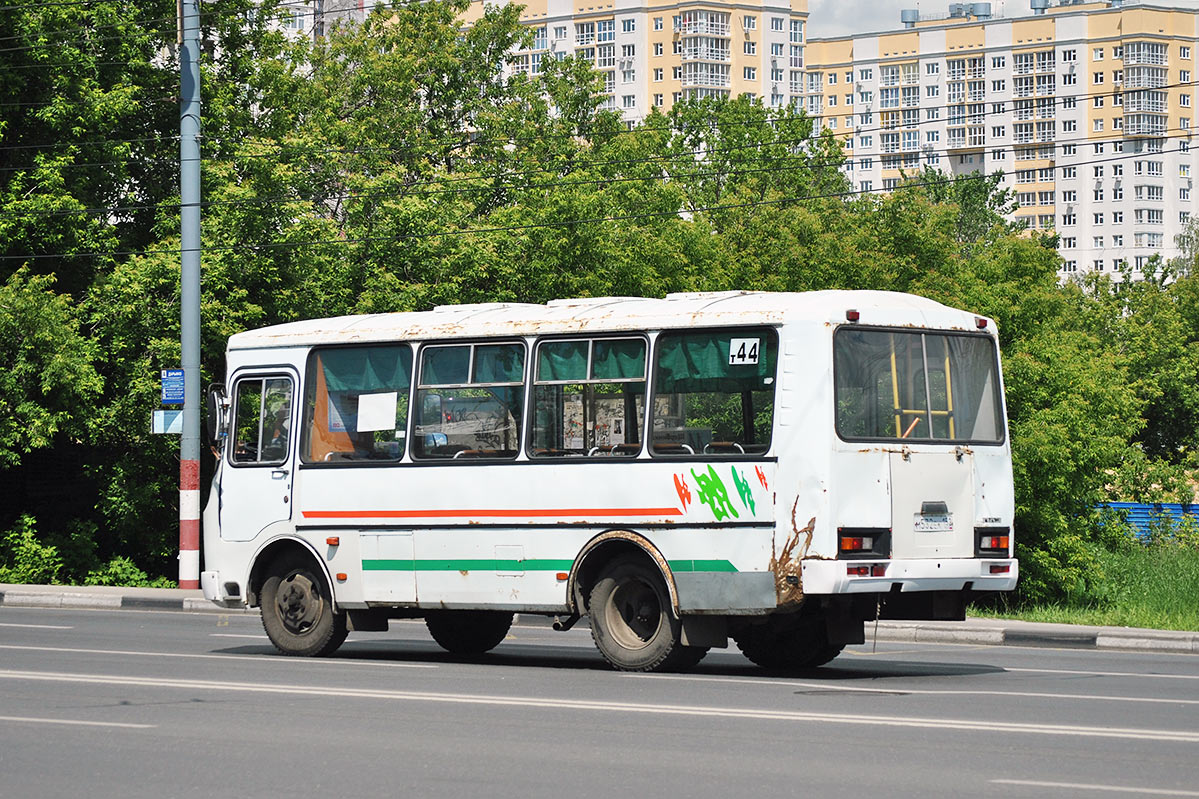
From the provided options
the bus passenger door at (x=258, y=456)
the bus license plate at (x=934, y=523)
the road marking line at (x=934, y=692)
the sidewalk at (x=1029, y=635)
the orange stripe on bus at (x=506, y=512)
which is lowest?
the sidewalk at (x=1029, y=635)

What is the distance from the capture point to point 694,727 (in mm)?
10594

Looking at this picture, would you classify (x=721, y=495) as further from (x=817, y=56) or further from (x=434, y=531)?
(x=817, y=56)

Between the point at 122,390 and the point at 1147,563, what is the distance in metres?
19.3

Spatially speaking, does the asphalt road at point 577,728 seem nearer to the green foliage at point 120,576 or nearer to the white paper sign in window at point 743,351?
the white paper sign in window at point 743,351

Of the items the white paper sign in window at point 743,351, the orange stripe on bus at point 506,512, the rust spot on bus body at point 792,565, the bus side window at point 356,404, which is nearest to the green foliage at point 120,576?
the bus side window at point 356,404

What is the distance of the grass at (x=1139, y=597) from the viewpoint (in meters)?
22.1

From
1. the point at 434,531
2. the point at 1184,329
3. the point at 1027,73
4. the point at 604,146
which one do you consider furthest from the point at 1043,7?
the point at 434,531

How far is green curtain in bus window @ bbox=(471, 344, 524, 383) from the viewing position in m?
15.5

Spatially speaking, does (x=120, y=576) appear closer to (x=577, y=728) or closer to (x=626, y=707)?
(x=626, y=707)

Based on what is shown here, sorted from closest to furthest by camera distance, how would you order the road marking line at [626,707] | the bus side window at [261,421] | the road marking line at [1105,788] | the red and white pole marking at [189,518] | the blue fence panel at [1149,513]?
1. the road marking line at [1105,788]
2. the road marking line at [626,707]
3. the bus side window at [261,421]
4. the red and white pole marking at [189,518]
5. the blue fence panel at [1149,513]

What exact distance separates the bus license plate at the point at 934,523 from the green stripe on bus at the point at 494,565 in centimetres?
154

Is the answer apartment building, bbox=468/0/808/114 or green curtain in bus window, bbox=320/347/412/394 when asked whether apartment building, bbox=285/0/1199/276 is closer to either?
apartment building, bbox=468/0/808/114

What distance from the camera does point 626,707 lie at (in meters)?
11.7

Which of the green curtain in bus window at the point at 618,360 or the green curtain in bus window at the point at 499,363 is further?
the green curtain in bus window at the point at 499,363
